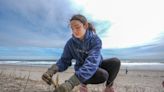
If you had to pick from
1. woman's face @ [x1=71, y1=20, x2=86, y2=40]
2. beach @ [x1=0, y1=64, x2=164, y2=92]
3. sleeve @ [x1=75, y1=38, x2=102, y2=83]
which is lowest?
beach @ [x1=0, y1=64, x2=164, y2=92]

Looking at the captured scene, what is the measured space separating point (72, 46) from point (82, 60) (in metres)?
0.23

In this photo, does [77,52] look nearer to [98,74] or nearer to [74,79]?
[98,74]

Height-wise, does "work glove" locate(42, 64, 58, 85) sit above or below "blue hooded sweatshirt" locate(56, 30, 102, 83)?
below

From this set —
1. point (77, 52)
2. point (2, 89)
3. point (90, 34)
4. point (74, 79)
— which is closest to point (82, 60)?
point (77, 52)

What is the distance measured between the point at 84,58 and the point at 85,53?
0.11 meters

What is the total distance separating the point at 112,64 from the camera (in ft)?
14.6

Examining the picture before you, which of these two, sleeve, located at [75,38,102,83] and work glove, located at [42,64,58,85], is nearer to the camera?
sleeve, located at [75,38,102,83]

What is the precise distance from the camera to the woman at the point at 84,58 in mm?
3564

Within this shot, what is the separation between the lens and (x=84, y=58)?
4.09 metres

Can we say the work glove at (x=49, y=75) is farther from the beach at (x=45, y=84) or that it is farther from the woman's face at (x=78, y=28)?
the beach at (x=45, y=84)

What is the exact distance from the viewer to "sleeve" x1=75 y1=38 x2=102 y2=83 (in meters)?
3.42

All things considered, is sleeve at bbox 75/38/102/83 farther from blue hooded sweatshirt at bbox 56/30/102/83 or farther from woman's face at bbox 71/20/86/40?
woman's face at bbox 71/20/86/40

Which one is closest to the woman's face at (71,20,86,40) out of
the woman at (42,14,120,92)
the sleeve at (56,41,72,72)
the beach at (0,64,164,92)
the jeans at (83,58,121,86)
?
the woman at (42,14,120,92)

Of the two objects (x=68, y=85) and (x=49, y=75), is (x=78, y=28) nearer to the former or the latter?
(x=49, y=75)
